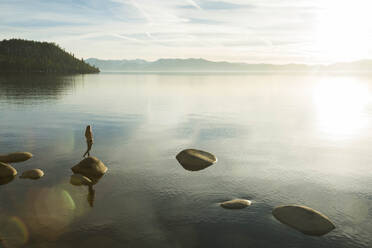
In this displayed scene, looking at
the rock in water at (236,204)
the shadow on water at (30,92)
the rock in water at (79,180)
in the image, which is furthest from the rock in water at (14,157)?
the shadow on water at (30,92)

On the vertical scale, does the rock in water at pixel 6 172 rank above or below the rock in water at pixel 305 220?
above

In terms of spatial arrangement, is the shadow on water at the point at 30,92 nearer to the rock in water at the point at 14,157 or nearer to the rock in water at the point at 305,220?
the rock in water at the point at 14,157

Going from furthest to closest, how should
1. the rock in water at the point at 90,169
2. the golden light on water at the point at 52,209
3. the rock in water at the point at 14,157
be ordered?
the rock in water at the point at 14,157, the rock in water at the point at 90,169, the golden light on water at the point at 52,209

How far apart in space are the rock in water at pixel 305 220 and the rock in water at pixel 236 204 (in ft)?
7.09

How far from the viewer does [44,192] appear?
22.0 metres

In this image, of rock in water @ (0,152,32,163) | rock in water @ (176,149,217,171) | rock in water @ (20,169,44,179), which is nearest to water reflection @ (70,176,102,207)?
rock in water @ (20,169,44,179)

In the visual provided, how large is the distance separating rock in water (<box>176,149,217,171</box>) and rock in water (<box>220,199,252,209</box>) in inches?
316

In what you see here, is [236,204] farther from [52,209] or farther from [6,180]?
[6,180]

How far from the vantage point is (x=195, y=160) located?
97.6ft

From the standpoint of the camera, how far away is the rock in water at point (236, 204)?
2033 centimetres

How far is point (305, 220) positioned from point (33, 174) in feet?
71.3

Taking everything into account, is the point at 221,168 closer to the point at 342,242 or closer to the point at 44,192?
the point at 342,242

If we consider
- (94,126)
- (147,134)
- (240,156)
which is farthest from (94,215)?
(94,126)

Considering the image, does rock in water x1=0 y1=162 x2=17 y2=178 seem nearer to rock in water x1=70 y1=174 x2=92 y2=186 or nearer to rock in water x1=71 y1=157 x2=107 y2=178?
rock in water x1=71 y1=157 x2=107 y2=178
